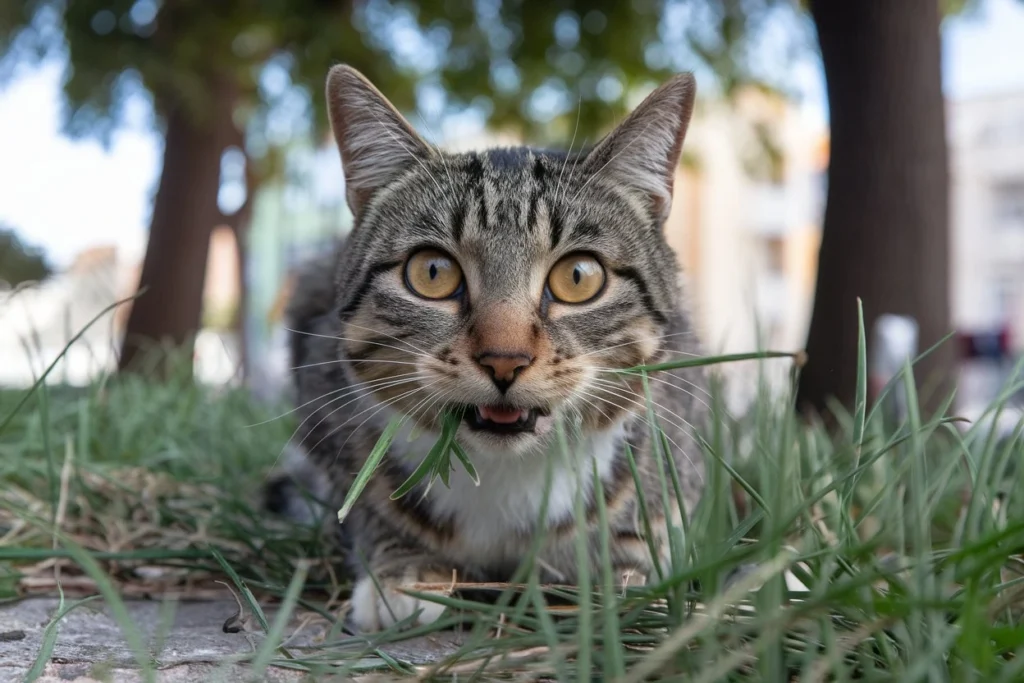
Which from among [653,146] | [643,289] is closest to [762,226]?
[653,146]

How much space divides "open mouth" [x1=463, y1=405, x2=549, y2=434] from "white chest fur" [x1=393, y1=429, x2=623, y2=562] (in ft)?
0.36

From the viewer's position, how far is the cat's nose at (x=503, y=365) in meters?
1.22

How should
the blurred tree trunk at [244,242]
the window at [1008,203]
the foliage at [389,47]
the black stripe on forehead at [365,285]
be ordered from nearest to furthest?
the black stripe on forehead at [365,285], the foliage at [389,47], the blurred tree trunk at [244,242], the window at [1008,203]

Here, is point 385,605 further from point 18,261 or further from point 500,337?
point 18,261

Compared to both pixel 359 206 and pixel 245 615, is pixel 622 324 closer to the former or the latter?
pixel 359 206

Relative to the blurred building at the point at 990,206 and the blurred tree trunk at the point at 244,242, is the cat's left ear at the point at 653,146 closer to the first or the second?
the blurred tree trunk at the point at 244,242

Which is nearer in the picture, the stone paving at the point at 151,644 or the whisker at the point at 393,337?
the stone paving at the point at 151,644

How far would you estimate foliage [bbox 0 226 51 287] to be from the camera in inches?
133

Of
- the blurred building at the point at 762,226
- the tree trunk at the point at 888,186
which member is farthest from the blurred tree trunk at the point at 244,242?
the blurred building at the point at 762,226

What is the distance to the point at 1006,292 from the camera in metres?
20.6

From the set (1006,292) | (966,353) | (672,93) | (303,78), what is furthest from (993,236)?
(672,93)

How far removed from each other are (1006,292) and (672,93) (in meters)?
22.6

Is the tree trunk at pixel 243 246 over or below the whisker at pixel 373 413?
over

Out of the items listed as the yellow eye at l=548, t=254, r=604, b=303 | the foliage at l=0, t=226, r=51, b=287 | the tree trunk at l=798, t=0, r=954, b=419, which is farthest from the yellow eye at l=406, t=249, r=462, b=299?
the foliage at l=0, t=226, r=51, b=287
